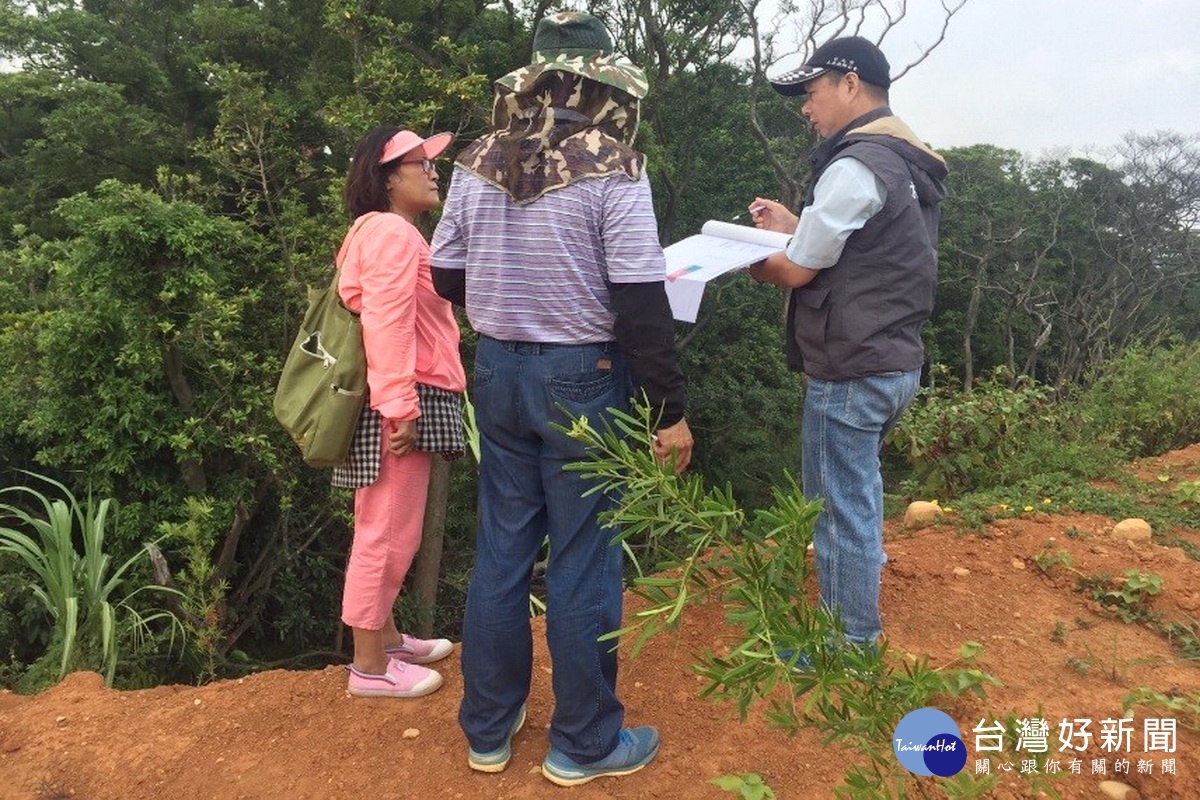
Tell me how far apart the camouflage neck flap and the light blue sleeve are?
51cm

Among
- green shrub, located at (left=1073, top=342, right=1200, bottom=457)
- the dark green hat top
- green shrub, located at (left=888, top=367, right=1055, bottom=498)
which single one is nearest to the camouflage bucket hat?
the dark green hat top

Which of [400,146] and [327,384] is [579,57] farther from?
[327,384]

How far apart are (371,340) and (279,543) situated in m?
4.81

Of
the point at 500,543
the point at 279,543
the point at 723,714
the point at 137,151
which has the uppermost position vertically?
the point at 137,151

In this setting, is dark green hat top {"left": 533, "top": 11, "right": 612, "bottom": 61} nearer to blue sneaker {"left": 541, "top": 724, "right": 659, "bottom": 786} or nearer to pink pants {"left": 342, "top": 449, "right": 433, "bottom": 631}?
pink pants {"left": 342, "top": 449, "right": 433, "bottom": 631}

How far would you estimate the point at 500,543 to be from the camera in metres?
2.11

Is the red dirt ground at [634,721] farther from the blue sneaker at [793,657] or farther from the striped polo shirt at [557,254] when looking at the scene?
the striped polo shirt at [557,254]

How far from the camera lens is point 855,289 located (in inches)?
87.0

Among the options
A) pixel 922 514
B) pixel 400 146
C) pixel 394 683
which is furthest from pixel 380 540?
pixel 922 514

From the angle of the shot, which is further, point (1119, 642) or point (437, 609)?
point (437, 609)

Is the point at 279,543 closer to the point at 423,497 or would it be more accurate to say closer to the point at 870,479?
the point at 423,497

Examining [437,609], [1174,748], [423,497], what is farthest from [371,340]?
[437,609]

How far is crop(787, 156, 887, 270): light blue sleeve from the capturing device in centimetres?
212

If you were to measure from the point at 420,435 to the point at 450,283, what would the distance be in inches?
20.1
